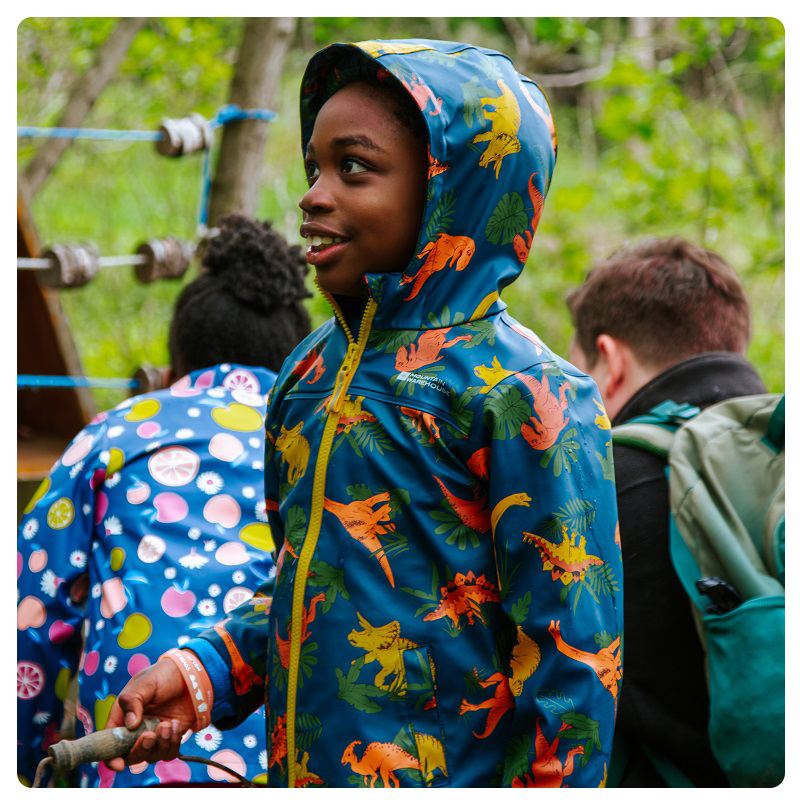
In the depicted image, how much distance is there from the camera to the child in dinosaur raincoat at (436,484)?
4.67 ft

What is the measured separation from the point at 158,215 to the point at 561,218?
2.76 m

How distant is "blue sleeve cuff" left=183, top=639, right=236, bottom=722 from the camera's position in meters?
1.69

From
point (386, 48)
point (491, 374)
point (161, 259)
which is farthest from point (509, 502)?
point (161, 259)

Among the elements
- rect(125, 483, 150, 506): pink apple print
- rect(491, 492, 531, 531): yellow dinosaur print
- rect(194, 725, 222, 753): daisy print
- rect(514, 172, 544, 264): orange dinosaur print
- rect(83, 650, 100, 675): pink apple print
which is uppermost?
rect(514, 172, 544, 264): orange dinosaur print

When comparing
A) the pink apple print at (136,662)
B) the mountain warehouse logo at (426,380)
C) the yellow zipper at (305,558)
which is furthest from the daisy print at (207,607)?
the mountain warehouse logo at (426,380)

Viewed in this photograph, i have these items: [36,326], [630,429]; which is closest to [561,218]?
[36,326]

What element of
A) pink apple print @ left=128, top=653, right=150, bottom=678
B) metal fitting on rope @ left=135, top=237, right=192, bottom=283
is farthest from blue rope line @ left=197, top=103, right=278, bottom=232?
pink apple print @ left=128, top=653, right=150, bottom=678

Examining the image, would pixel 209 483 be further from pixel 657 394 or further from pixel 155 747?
pixel 657 394

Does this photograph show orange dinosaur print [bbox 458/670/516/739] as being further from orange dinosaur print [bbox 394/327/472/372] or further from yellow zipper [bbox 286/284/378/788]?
orange dinosaur print [bbox 394/327/472/372]

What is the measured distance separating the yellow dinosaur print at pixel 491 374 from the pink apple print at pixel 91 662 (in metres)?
1.27

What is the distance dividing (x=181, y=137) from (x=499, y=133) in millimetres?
2369

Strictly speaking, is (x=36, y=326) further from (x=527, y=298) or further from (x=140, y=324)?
(x=527, y=298)

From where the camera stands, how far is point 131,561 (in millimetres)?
2332

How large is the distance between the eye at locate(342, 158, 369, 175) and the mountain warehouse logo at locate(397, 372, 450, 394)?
30 cm
